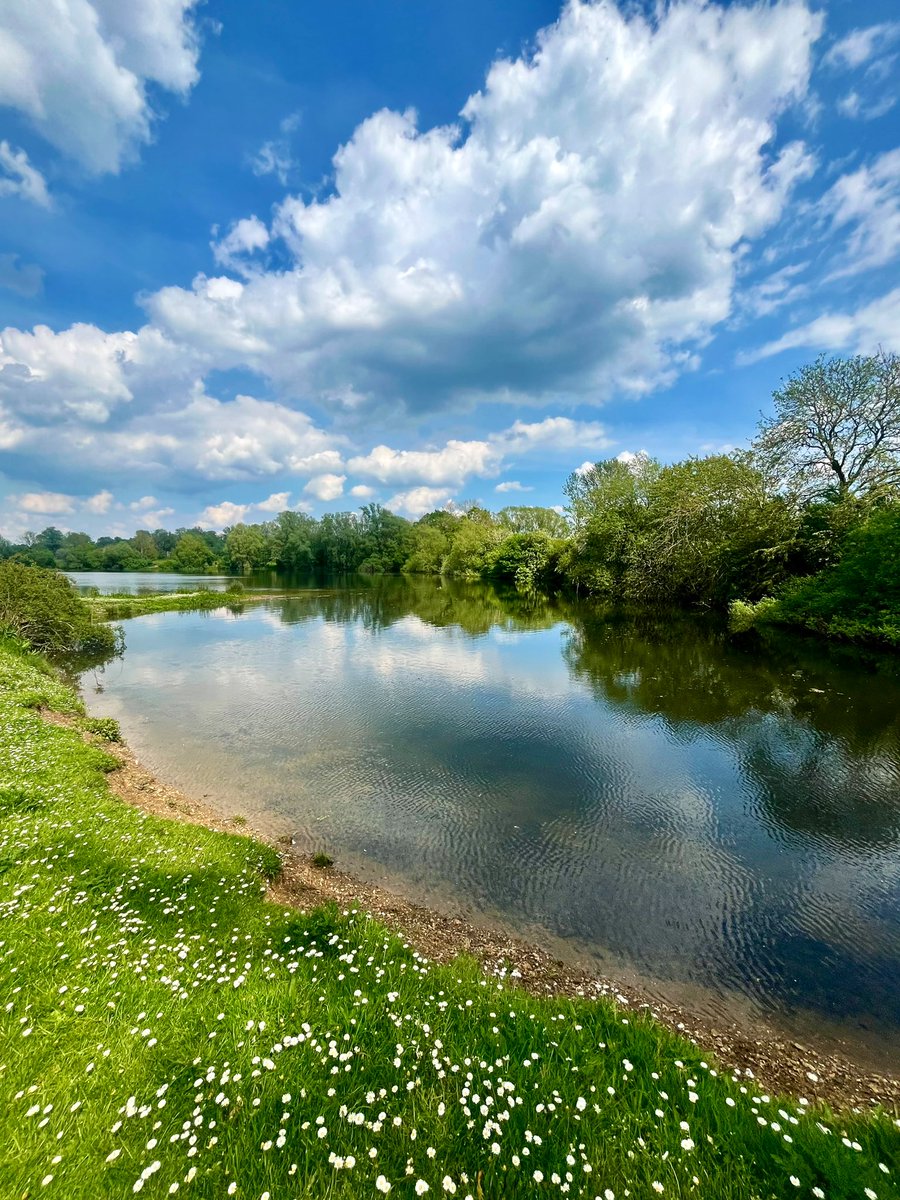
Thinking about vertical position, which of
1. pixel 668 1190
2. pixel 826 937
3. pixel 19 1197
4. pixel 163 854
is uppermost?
pixel 19 1197

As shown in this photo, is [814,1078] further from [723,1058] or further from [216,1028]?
[216,1028]

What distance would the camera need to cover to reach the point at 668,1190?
2832mm

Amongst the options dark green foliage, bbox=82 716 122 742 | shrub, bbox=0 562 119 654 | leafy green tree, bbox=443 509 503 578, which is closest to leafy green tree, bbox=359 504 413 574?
leafy green tree, bbox=443 509 503 578

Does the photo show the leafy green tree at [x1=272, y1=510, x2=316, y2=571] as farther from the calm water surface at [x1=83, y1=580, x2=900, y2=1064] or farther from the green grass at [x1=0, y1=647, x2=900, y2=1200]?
the green grass at [x1=0, y1=647, x2=900, y2=1200]

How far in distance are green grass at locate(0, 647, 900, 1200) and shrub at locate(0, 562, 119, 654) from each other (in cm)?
2333

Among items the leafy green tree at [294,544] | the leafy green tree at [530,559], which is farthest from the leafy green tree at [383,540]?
the leafy green tree at [530,559]

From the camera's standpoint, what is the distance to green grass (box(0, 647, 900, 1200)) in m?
2.88

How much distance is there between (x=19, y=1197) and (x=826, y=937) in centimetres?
858

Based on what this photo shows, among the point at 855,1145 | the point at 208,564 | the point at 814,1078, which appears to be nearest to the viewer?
the point at 855,1145

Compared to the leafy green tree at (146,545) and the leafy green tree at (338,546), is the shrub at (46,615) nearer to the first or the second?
the leafy green tree at (338,546)

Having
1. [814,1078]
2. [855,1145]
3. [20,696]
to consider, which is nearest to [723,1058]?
[814,1078]

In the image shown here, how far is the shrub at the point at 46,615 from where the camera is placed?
2259 centimetres

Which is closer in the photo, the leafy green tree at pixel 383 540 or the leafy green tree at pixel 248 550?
the leafy green tree at pixel 383 540

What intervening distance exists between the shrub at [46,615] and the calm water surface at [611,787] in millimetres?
5216
